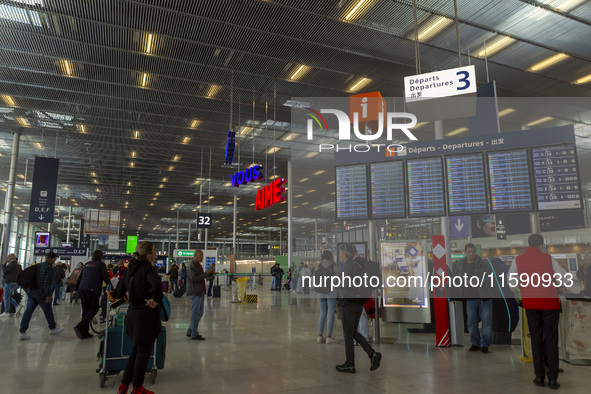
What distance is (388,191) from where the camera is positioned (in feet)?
22.4

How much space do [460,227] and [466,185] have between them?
4496 millimetres

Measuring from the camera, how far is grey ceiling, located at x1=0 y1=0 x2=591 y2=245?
362 inches

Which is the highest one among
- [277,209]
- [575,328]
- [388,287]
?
[277,209]

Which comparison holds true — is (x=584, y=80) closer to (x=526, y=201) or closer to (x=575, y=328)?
(x=526, y=201)

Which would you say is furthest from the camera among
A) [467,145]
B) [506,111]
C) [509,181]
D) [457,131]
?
[457,131]

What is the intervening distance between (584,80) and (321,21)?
8.88 metres

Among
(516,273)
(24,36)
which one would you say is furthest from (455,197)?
(24,36)

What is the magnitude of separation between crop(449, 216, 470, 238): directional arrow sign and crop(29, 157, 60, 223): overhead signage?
554 inches

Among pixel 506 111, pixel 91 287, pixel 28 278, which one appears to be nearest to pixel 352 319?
pixel 91 287

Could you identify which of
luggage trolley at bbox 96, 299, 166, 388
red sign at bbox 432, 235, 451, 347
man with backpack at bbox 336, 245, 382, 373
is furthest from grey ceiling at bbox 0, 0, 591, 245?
luggage trolley at bbox 96, 299, 166, 388

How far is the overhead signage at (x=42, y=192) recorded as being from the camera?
15312mm

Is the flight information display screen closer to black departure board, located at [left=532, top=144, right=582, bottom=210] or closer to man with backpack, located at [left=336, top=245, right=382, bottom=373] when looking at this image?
black departure board, located at [left=532, top=144, right=582, bottom=210]

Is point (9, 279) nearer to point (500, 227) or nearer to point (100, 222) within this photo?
point (500, 227)

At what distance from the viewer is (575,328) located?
5.18 meters
